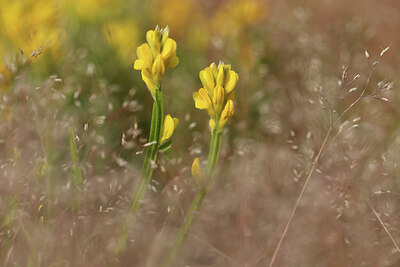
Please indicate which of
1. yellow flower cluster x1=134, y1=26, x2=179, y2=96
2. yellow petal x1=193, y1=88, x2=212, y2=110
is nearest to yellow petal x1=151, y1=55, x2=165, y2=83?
yellow flower cluster x1=134, y1=26, x2=179, y2=96

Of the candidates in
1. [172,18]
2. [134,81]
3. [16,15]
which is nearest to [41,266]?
[16,15]

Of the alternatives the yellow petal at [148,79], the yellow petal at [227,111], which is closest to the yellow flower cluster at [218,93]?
the yellow petal at [227,111]

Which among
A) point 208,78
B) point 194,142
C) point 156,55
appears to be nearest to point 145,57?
point 156,55

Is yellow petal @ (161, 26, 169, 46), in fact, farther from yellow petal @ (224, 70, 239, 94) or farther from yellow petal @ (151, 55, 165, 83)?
yellow petal @ (224, 70, 239, 94)

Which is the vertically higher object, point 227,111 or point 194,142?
point 227,111

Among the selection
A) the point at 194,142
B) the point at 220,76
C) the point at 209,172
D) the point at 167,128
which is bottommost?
the point at 194,142

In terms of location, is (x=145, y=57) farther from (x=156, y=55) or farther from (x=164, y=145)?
(x=164, y=145)
